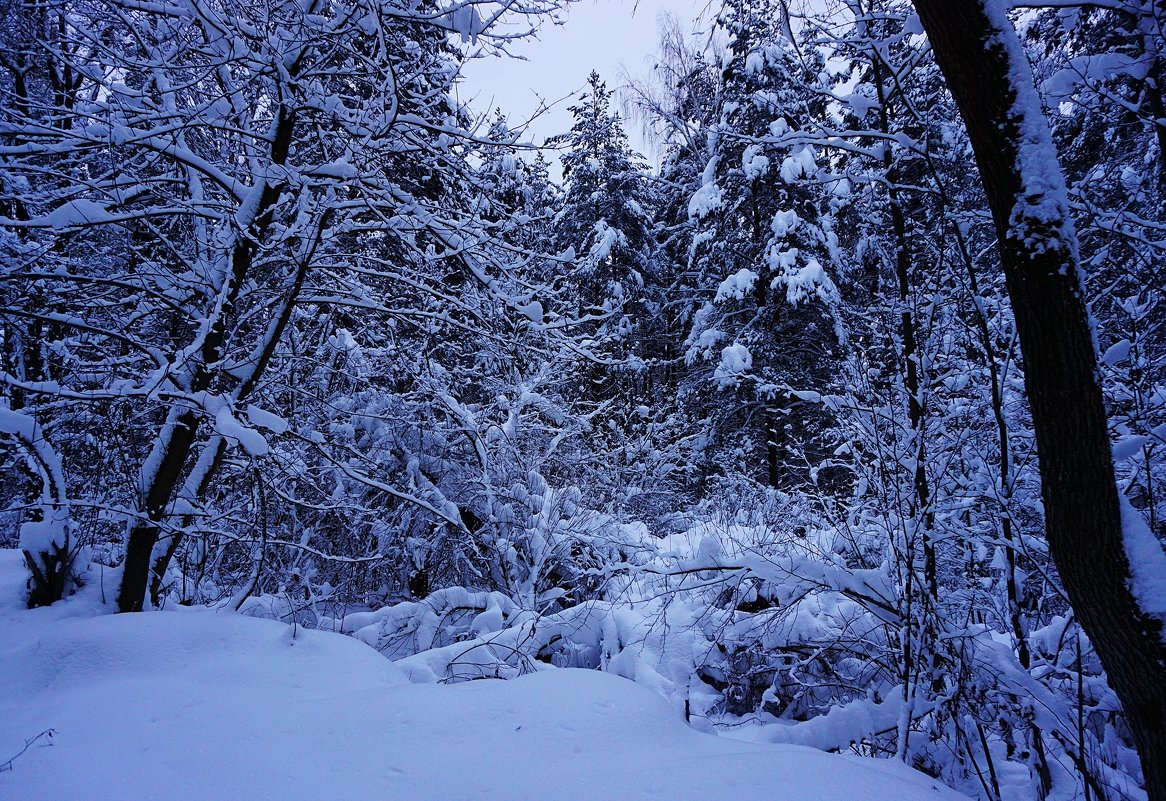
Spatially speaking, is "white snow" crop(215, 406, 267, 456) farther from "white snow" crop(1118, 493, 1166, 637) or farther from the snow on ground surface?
"white snow" crop(1118, 493, 1166, 637)

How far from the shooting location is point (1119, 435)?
327cm

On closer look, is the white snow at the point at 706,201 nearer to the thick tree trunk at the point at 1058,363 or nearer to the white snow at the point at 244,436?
the thick tree trunk at the point at 1058,363

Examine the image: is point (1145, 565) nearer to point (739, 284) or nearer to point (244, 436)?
point (244, 436)

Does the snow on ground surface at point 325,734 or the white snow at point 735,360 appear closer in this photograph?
the snow on ground surface at point 325,734

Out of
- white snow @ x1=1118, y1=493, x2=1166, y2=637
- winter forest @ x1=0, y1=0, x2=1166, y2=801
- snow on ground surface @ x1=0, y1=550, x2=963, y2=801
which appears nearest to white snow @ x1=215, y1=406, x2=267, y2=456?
winter forest @ x1=0, y1=0, x2=1166, y2=801

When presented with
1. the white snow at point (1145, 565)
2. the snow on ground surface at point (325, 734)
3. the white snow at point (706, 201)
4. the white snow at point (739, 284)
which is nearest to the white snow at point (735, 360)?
the white snow at point (739, 284)

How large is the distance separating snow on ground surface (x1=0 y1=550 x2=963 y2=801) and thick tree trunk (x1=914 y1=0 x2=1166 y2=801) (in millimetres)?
753

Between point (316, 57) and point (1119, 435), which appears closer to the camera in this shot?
point (1119, 435)

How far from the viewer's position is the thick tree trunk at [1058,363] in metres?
1.82

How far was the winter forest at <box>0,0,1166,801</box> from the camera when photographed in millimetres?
1929

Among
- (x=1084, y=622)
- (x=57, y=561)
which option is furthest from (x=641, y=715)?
(x=57, y=561)

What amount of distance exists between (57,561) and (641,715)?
3550 millimetres

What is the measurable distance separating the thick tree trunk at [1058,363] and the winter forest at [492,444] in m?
0.01

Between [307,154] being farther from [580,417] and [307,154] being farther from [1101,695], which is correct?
[1101,695]
